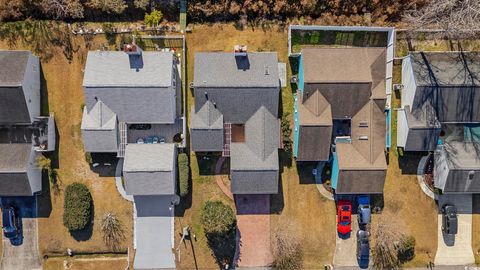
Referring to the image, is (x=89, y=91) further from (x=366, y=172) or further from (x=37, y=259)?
(x=366, y=172)

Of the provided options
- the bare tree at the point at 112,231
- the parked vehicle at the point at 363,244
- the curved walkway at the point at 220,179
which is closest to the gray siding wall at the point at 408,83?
the parked vehicle at the point at 363,244

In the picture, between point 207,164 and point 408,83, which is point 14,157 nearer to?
point 207,164

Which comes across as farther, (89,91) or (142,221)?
(142,221)

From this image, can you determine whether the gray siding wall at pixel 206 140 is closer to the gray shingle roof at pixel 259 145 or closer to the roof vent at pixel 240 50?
the gray shingle roof at pixel 259 145

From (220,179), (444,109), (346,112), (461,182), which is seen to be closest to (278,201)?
(220,179)

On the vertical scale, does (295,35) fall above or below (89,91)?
above

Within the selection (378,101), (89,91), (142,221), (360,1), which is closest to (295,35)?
(360,1)

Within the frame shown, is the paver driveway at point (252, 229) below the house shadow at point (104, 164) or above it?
below
